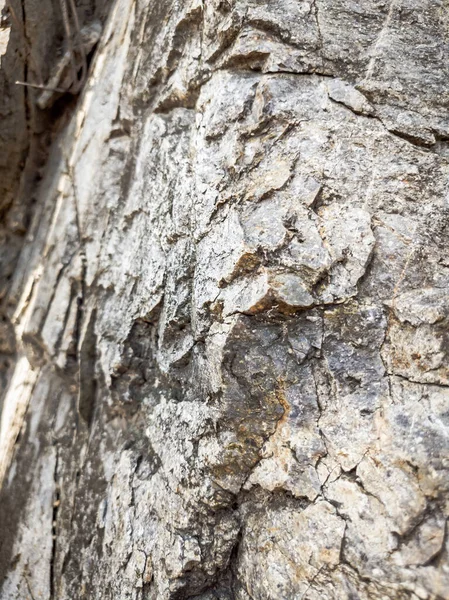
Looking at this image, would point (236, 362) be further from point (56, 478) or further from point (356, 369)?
point (56, 478)

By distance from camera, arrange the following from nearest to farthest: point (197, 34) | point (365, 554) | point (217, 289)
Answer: point (365, 554) < point (217, 289) < point (197, 34)

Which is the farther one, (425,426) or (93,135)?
(93,135)

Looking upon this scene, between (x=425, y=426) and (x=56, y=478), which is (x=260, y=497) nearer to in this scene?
(x=425, y=426)

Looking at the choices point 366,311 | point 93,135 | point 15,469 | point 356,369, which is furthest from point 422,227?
point 15,469

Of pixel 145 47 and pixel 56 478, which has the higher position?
pixel 145 47

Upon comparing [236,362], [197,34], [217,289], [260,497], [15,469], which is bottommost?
[15,469]

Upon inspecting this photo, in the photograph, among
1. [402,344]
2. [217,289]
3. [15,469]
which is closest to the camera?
[402,344]

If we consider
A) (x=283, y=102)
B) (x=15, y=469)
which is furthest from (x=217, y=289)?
(x=15, y=469)
